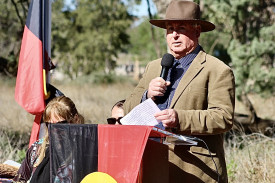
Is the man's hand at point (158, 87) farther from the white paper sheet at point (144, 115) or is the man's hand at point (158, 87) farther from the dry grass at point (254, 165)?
the dry grass at point (254, 165)

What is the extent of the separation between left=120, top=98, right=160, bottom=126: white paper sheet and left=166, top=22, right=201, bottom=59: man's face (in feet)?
1.75

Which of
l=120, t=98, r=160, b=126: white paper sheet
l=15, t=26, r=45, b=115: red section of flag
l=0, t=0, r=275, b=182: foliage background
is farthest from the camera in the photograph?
l=0, t=0, r=275, b=182: foliage background

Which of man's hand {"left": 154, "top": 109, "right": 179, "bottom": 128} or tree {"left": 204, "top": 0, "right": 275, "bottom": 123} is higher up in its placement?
tree {"left": 204, "top": 0, "right": 275, "bottom": 123}

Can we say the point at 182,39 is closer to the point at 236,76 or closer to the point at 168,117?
the point at 168,117

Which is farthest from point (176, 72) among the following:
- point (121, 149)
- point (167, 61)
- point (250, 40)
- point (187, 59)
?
point (250, 40)

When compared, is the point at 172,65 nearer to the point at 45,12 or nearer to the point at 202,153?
the point at 202,153

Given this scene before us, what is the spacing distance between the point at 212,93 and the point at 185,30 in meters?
0.49

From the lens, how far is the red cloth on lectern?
294cm

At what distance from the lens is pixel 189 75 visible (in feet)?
11.2

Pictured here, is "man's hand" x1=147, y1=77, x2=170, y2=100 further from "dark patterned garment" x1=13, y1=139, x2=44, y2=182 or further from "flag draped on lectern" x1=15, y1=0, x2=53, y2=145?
"flag draped on lectern" x1=15, y1=0, x2=53, y2=145

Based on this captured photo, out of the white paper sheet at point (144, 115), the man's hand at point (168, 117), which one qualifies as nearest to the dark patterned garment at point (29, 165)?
the white paper sheet at point (144, 115)

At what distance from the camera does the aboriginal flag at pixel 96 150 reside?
2939 millimetres

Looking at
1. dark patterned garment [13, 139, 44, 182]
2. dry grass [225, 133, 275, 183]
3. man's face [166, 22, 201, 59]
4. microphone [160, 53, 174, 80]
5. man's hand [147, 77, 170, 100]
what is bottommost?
dry grass [225, 133, 275, 183]

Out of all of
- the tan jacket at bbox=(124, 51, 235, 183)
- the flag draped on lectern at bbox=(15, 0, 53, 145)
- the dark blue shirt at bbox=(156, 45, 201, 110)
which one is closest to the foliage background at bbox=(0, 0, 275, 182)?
the flag draped on lectern at bbox=(15, 0, 53, 145)
